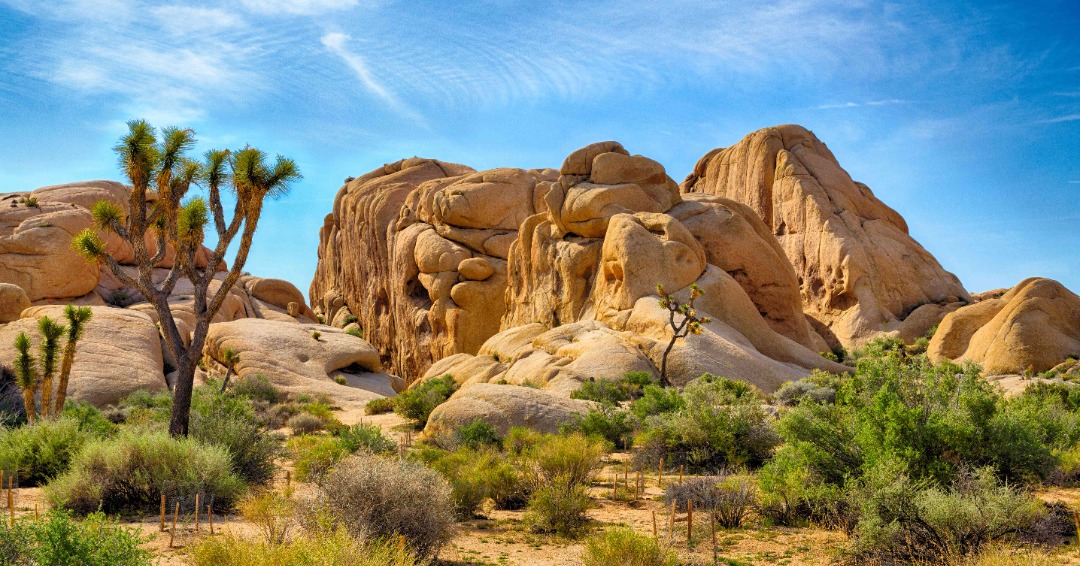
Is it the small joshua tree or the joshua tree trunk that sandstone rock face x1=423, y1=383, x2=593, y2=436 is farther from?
the joshua tree trunk

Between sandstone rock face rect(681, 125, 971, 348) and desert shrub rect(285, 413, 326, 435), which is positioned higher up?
sandstone rock face rect(681, 125, 971, 348)

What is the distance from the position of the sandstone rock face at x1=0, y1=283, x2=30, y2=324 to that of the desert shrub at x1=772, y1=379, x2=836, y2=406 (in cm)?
2963

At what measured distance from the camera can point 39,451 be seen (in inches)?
521

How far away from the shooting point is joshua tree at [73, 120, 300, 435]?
52.3ft

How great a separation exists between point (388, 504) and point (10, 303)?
3056cm

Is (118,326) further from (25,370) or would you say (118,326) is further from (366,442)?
(366,442)

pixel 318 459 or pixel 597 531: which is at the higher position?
pixel 318 459

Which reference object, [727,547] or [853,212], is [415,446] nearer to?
[727,547]

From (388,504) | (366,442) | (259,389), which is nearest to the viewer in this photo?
(388,504)

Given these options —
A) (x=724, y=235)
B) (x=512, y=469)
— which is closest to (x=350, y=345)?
(x=724, y=235)

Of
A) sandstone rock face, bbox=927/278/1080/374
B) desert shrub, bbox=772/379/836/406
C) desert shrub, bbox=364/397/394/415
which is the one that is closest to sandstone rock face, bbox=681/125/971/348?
sandstone rock face, bbox=927/278/1080/374

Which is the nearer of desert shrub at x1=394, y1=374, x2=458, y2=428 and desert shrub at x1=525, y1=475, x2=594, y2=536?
desert shrub at x1=525, y1=475, x2=594, y2=536

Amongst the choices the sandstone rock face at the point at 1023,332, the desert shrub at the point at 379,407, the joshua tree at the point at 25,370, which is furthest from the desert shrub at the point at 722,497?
the sandstone rock face at the point at 1023,332

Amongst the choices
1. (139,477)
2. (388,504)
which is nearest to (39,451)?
(139,477)
